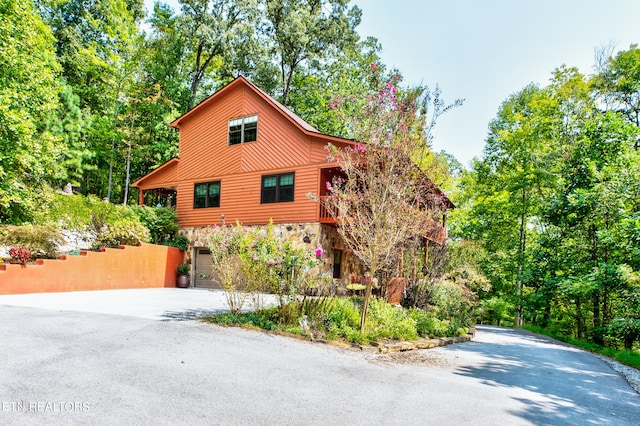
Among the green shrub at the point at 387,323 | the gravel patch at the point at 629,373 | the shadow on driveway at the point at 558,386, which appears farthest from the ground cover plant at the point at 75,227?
the gravel patch at the point at 629,373

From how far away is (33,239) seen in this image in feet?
41.5

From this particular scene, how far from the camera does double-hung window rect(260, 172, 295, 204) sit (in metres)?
16.9

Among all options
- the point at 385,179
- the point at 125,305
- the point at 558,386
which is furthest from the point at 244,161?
the point at 558,386

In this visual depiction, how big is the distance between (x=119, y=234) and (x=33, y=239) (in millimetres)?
3061

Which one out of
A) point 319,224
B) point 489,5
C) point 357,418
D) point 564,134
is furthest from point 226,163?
point 564,134

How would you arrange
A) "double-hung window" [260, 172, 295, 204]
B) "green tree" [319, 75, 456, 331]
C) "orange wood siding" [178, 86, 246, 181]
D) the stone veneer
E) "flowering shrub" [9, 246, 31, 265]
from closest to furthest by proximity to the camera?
"green tree" [319, 75, 456, 331]
"flowering shrub" [9, 246, 31, 265]
the stone veneer
"double-hung window" [260, 172, 295, 204]
"orange wood siding" [178, 86, 246, 181]

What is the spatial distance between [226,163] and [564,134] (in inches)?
702

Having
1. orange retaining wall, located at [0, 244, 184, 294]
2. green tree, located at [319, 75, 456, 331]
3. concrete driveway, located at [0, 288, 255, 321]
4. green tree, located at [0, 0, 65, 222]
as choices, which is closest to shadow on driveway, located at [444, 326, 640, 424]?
green tree, located at [319, 75, 456, 331]

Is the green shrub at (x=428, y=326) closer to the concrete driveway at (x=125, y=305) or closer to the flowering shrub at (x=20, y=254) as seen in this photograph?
the concrete driveway at (x=125, y=305)

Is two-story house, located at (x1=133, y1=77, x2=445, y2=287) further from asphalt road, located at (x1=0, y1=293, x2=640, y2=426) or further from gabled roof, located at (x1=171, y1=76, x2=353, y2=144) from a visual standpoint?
asphalt road, located at (x1=0, y1=293, x2=640, y2=426)

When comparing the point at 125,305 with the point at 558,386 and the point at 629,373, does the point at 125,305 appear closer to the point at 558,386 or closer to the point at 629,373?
the point at 558,386

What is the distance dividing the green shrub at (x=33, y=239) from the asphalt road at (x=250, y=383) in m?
6.55

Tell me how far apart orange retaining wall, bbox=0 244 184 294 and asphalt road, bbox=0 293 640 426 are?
16.7 feet

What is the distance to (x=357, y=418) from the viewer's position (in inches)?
146
